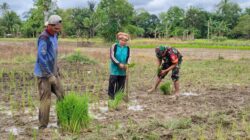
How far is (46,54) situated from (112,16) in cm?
3738

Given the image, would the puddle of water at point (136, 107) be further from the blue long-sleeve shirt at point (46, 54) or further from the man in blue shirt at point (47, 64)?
the blue long-sleeve shirt at point (46, 54)

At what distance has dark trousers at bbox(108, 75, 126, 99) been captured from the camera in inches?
→ 277

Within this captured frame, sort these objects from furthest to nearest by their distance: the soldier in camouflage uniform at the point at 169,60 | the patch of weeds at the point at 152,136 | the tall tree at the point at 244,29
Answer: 1. the tall tree at the point at 244,29
2. the soldier in camouflage uniform at the point at 169,60
3. the patch of weeds at the point at 152,136

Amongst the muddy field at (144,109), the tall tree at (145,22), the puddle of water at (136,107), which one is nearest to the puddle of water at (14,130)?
the muddy field at (144,109)

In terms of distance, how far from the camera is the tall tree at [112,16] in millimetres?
40062

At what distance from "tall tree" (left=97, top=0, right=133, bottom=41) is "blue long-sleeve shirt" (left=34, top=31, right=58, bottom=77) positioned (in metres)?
34.6

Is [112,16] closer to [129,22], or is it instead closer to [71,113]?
[129,22]

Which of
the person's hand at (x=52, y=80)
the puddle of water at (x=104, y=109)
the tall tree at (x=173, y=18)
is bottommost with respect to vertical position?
the puddle of water at (x=104, y=109)

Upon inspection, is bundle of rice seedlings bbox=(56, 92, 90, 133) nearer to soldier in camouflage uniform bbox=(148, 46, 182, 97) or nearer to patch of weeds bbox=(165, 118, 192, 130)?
patch of weeds bbox=(165, 118, 192, 130)

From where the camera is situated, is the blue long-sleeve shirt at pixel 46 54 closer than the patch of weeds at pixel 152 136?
No

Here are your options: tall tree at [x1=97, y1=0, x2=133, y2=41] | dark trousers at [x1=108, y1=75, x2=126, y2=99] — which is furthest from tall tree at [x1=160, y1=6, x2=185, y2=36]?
dark trousers at [x1=108, y1=75, x2=126, y2=99]

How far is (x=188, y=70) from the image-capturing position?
1287 centimetres

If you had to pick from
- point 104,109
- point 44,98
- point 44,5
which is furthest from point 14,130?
point 44,5

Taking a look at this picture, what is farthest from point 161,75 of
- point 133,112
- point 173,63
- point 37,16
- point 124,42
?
point 37,16
